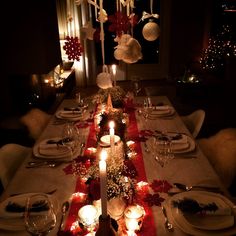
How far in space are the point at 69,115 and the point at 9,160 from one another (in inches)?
28.1

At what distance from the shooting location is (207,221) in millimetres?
1192

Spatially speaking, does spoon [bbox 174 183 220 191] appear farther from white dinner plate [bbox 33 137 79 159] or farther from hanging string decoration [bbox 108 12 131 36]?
hanging string decoration [bbox 108 12 131 36]

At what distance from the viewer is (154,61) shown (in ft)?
24.6

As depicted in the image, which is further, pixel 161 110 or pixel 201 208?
pixel 161 110

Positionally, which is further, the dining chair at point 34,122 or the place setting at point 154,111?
the dining chair at point 34,122

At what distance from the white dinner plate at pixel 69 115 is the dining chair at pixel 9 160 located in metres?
0.50

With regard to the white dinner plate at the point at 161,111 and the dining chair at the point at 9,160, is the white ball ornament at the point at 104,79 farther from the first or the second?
the dining chair at the point at 9,160

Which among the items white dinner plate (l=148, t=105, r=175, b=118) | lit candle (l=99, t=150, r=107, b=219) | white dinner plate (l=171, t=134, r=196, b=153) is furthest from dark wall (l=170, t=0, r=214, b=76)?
lit candle (l=99, t=150, r=107, b=219)

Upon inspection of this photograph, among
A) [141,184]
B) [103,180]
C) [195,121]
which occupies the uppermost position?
[103,180]

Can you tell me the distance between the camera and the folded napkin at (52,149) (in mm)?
1806

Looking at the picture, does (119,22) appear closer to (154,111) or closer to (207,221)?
(154,111)

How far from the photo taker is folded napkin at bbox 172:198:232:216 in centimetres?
122

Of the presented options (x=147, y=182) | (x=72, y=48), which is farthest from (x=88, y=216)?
(x=72, y=48)

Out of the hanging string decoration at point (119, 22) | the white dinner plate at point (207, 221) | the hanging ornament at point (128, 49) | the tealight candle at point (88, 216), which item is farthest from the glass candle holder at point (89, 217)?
the hanging string decoration at point (119, 22)
